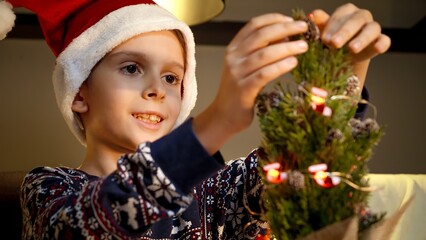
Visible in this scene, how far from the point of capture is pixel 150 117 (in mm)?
1093

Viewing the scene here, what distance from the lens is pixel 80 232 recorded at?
0.77 metres

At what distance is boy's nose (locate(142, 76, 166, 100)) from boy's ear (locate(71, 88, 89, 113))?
173mm

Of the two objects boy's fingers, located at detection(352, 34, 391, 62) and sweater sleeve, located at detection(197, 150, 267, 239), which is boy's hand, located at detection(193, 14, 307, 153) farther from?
sweater sleeve, located at detection(197, 150, 267, 239)

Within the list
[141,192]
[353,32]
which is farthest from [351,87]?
[141,192]

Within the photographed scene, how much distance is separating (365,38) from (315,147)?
0.51ft

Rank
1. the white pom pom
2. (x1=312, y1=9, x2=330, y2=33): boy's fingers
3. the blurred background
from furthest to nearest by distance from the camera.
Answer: the blurred background, the white pom pom, (x1=312, y1=9, x2=330, y2=33): boy's fingers

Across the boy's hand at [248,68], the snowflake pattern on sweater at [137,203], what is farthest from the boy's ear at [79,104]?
the boy's hand at [248,68]

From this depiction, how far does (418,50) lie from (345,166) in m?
1.99

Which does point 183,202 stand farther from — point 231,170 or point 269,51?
point 231,170

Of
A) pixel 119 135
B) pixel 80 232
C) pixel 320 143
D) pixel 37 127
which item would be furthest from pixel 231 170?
pixel 37 127

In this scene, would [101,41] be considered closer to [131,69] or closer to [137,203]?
[131,69]

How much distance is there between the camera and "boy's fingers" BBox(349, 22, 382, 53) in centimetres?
69

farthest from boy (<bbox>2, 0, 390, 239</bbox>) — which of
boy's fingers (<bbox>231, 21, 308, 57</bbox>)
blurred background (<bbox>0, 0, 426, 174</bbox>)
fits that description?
blurred background (<bbox>0, 0, 426, 174</bbox>)

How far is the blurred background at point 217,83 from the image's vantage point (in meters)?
2.22
